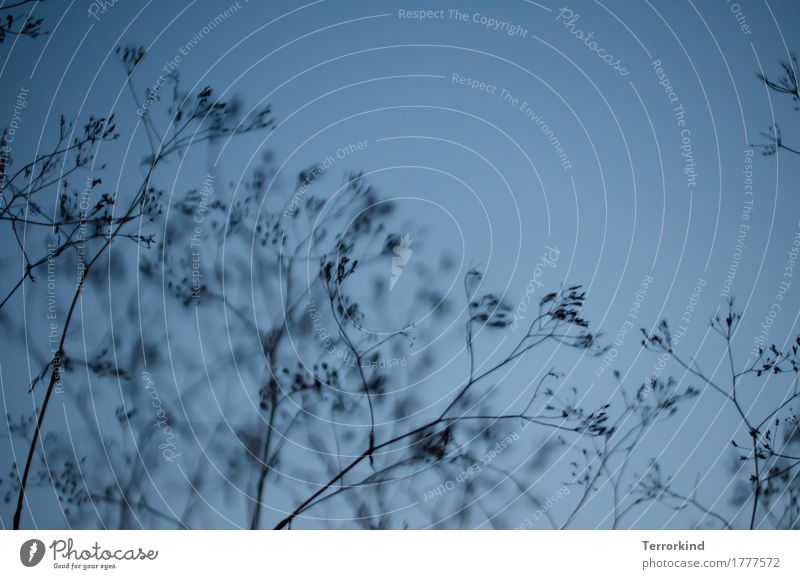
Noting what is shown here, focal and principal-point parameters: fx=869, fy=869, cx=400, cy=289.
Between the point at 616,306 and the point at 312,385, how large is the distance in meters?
0.58

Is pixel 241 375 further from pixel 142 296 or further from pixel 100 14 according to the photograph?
pixel 100 14

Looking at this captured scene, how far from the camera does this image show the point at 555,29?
1.64 meters

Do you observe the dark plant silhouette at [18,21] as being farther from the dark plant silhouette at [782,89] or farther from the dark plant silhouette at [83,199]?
the dark plant silhouette at [782,89]

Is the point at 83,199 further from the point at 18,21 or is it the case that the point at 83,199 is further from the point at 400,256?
the point at 400,256

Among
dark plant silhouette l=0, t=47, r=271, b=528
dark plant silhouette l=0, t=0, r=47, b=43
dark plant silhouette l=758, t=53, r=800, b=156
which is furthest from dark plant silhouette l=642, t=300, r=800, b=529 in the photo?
dark plant silhouette l=0, t=0, r=47, b=43

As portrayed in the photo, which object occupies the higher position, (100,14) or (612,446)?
(100,14)
